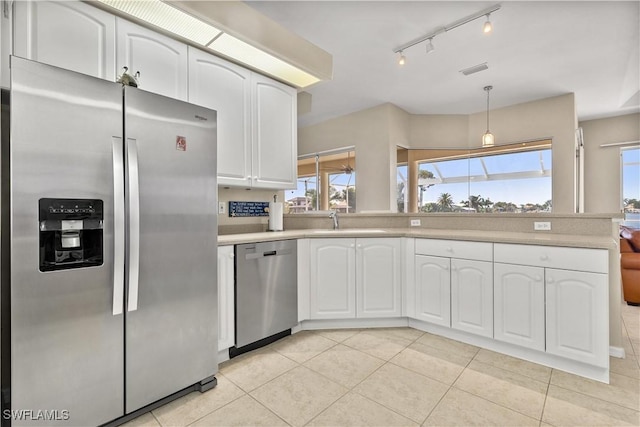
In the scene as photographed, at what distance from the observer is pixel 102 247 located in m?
1.43

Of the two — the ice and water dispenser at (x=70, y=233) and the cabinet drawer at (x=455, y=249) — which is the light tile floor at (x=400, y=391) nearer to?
the cabinet drawer at (x=455, y=249)

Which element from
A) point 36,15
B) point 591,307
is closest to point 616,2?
point 591,307

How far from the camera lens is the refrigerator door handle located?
149cm

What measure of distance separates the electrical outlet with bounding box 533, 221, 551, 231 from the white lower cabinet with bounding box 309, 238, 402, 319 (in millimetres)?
1171

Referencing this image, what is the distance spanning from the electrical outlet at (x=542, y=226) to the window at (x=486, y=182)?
244cm

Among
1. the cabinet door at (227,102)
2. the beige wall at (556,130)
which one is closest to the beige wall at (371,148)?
the beige wall at (556,130)

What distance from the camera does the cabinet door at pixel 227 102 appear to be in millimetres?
2291

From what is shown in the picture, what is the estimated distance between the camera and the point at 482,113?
4.78 meters

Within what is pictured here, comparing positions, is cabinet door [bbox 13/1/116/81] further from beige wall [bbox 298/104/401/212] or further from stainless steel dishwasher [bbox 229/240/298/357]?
beige wall [bbox 298/104/401/212]

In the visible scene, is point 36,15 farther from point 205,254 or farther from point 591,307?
point 591,307

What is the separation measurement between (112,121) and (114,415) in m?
1.46

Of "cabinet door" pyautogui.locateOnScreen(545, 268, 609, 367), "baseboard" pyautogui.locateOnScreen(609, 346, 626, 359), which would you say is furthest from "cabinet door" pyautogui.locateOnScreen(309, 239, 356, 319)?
"baseboard" pyautogui.locateOnScreen(609, 346, 626, 359)

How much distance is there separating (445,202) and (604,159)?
9.47 feet

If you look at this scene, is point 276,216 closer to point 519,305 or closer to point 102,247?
point 102,247
